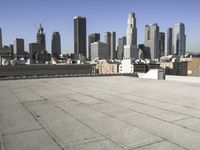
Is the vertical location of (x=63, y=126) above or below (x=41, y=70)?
above

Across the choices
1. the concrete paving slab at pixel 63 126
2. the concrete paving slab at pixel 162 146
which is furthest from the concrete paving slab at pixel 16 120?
the concrete paving slab at pixel 162 146

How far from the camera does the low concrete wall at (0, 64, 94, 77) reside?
138 meters

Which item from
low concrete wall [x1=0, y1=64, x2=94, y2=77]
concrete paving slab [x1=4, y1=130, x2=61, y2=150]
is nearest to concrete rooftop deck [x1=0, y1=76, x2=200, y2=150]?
concrete paving slab [x1=4, y1=130, x2=61, y2=150]

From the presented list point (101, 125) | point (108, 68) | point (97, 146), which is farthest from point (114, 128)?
point (108, 68)

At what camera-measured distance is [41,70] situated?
15425 centimetres

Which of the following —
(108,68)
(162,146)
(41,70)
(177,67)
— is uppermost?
(162,146)

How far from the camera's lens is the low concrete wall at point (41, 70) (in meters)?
138

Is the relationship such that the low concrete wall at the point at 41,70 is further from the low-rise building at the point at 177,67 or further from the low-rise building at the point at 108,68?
the low-rise building at the point at 177,67

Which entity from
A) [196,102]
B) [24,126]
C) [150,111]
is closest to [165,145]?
[150,111]

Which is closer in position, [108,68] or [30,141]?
[30,141]

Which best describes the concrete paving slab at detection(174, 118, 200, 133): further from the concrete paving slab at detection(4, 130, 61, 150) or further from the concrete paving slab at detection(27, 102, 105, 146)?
the concrete paving slab at detection(4, 130, 61, 150)

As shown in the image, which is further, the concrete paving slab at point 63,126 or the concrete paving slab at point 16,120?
the concrete paving slab at point 16,120

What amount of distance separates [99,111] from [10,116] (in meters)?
3.46

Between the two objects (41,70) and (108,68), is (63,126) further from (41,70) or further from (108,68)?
(41,70)
